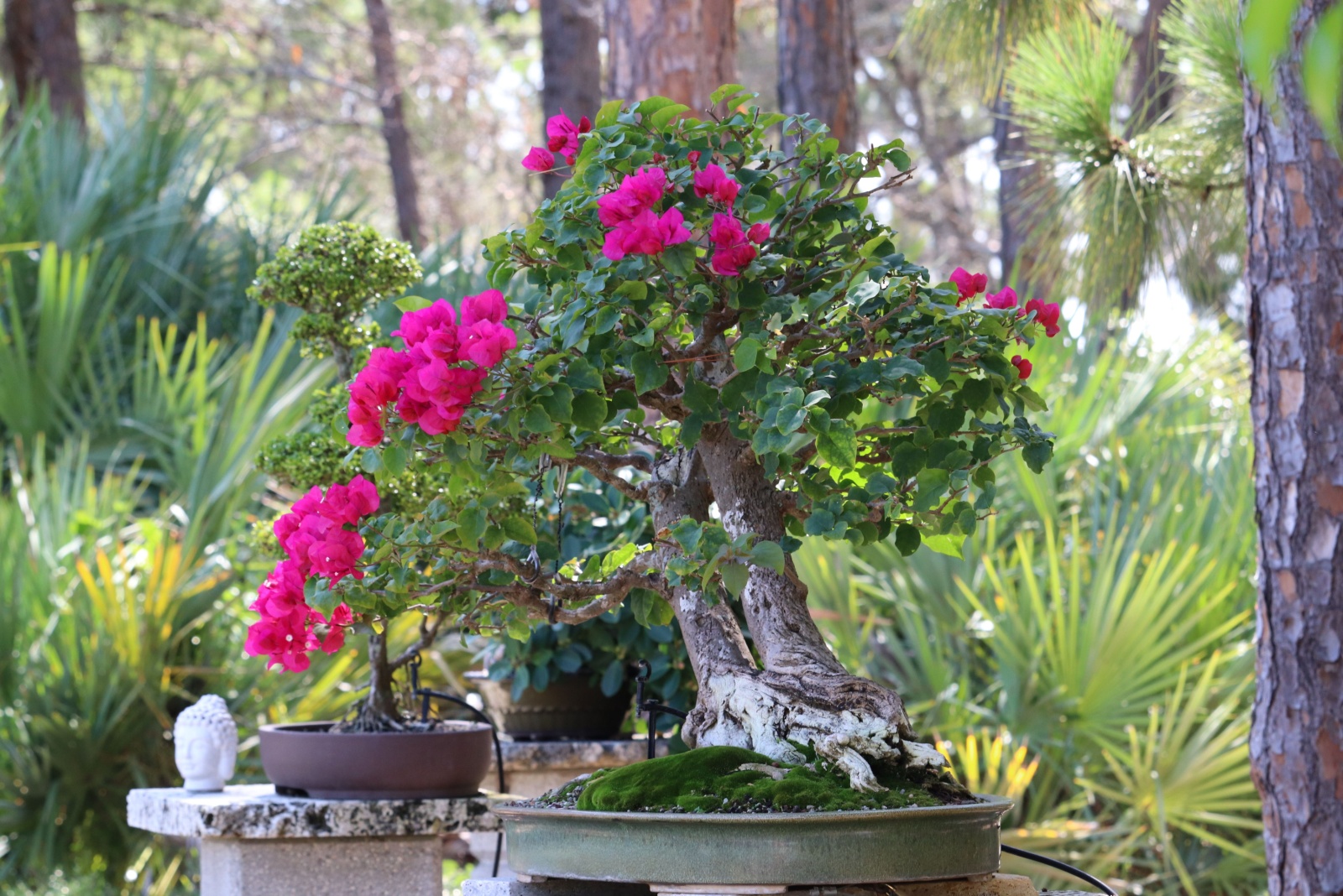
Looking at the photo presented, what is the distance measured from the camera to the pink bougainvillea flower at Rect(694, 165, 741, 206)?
1278 millimetres

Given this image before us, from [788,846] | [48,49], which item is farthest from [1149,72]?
[48,49]

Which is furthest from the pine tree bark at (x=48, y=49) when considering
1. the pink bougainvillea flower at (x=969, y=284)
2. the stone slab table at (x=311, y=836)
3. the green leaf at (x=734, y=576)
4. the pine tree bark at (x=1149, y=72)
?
the green leaf at (x=734, y=576)

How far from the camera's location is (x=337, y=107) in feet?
39.1

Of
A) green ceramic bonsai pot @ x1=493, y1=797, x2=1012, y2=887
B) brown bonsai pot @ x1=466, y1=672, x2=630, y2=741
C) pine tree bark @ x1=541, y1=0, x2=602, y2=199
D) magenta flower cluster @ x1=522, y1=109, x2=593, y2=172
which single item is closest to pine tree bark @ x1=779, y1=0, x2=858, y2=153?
pine tree bark @ x1=541, y1=0, x2=602, y2=199

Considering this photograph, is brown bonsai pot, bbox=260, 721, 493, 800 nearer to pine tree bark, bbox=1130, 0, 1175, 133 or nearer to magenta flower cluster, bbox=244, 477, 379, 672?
magenta flower cluster, bbox=244, 477, 379, 672

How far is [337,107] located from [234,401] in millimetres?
8608

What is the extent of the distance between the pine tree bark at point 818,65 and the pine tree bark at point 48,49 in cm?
427

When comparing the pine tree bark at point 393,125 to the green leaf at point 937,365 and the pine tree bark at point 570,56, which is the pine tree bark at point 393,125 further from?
the green leaf at point 937,365

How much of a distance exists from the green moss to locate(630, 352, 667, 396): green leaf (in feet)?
1.21

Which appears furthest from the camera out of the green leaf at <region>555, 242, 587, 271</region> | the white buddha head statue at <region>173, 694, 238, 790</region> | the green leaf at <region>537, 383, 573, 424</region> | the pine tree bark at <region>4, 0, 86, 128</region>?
the pine tree bark at <region>4, 0, 86, 128</region>

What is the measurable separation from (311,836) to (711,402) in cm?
91

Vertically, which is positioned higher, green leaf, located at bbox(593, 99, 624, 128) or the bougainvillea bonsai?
green leaf, located at bbox(593, 99, 624, 128)

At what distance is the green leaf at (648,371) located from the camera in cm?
131

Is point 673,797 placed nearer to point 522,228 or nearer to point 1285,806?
point 522,228
